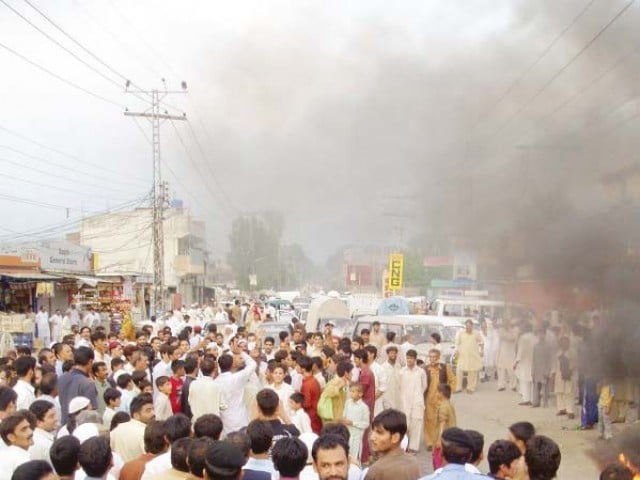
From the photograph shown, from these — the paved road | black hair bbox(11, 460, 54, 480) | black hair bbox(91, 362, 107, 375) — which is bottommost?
the paved road

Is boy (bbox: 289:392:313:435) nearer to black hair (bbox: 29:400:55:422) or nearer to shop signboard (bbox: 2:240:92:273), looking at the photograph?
black hair (bbox: 29:400:55:422)

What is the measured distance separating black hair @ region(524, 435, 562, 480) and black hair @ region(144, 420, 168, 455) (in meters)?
2.08

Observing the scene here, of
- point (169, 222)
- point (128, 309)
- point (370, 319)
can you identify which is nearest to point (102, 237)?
point (169, 222)

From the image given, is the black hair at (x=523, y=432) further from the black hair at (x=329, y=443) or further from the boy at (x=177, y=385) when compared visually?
the boy at (x=177, y=385)

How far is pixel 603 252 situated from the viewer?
31.9 feet

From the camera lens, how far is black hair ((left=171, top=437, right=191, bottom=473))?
3.87m

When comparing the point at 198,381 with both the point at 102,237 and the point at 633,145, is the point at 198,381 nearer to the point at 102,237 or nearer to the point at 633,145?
the point at 633,145

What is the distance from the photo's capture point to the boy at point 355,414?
7113mm

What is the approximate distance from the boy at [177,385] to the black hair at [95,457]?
305 cm

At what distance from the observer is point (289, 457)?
12.2ft

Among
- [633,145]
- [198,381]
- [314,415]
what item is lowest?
[314,415]

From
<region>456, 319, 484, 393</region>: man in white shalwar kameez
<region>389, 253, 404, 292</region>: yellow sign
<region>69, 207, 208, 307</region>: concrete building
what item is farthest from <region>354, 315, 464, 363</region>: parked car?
<region>69, 207, 208, 307</region>: concrete building

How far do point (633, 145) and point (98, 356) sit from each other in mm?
7204

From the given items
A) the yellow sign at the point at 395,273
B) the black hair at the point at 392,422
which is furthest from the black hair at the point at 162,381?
the yellow sign at the point at 395,273
